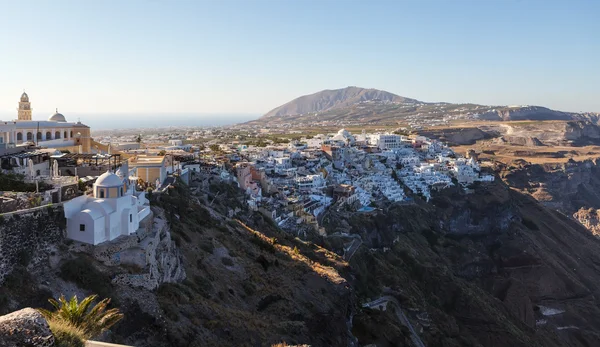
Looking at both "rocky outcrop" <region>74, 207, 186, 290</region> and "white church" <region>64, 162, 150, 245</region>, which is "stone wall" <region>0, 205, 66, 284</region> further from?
"rocky outcrop" <region>74, 207, 186, 290</region>

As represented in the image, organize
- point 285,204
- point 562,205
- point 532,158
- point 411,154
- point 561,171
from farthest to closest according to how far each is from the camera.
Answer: point 532,158
point 561,171
point 562,205
point 411,154
point 285,204

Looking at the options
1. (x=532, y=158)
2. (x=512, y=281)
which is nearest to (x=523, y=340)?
(x=512, y=281)

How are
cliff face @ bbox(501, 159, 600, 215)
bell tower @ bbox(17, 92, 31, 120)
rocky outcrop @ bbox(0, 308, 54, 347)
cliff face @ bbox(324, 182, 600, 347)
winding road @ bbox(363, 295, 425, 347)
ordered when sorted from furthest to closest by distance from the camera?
cliff face @ bbox(501, 159, 600, 215) < cliff face @ bbox(324, 182, 600, 347) < bell tower @ bbox(17, 92, 31, 120) < winding road @ bbox(363, 295, 425, 347) < rocky outcrop @ bbox(0, 308, 54, 347)

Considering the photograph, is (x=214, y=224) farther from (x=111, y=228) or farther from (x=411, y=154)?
(x=411, y=154)

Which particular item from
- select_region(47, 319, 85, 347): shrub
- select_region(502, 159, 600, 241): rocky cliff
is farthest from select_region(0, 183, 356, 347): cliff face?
select_region(502, 159, 600, 241): rocky cliff

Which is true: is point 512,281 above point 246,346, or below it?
below

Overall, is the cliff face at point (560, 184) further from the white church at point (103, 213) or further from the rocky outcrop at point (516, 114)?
the rocky outcrop at point (516, 114)

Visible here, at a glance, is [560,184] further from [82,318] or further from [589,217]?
[82,318]
